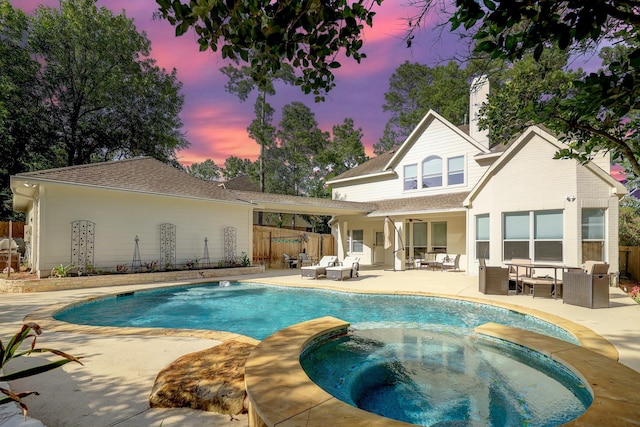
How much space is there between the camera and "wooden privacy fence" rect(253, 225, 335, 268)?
62.1 ft

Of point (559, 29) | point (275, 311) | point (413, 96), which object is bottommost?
point (275, 311)

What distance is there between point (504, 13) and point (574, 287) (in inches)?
339

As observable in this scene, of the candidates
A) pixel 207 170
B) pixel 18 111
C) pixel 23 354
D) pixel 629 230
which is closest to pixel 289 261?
pixel 23 354

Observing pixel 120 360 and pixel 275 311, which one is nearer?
pixel 120 360

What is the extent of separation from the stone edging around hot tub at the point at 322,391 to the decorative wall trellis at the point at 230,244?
39.4 feet

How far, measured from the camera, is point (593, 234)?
35.7 ft

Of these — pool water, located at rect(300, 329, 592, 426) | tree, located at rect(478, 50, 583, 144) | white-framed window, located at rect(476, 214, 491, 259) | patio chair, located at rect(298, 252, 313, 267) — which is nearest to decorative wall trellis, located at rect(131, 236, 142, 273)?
patio chair, located at rect(298, 252, 313, 267)

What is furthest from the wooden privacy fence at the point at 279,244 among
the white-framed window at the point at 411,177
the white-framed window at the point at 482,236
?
the white-framed window at the point at 482,236

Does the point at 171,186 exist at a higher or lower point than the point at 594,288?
higher

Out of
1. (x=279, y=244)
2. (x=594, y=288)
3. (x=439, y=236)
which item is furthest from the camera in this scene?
(x=279, y=244)

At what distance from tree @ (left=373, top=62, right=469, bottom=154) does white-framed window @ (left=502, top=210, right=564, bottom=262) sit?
20.7 metres

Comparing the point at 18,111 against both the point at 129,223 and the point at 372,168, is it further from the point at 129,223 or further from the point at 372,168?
the point at 372,168

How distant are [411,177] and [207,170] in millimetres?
50523

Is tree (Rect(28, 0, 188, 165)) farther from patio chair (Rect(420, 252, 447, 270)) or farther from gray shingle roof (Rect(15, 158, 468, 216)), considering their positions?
patio chair (Rect(420, 252, 447, 270))
